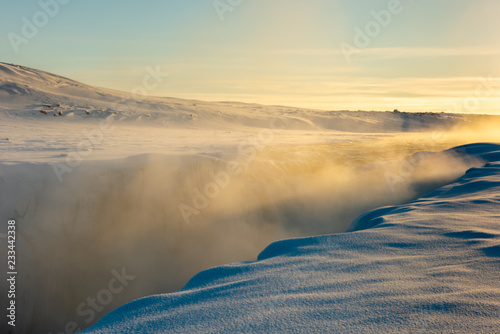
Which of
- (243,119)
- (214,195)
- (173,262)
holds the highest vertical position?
(243,119)

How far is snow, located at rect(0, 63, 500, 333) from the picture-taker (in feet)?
5.74

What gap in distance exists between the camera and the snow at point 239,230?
175 centimetres

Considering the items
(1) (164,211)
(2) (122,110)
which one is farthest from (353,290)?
(2) (122,110)

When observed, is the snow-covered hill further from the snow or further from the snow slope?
the snow slope

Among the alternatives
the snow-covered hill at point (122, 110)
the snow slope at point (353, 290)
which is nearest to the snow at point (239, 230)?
the snow slope at point (353, 290)

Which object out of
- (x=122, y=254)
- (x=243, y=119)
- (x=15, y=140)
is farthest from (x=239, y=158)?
(x=243, y=119)

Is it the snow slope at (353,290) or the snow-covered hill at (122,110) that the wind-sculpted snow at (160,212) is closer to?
the snow slope at (353,290)

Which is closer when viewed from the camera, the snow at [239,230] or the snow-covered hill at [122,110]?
the snow at [239,230]

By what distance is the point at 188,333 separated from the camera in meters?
1.55

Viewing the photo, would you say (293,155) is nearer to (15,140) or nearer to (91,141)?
(91,141)

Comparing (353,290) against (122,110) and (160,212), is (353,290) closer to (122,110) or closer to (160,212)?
(160,212)

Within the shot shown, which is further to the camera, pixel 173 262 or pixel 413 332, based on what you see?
pixel 173 262

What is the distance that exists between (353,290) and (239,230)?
448 cm

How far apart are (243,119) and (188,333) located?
590 inches
